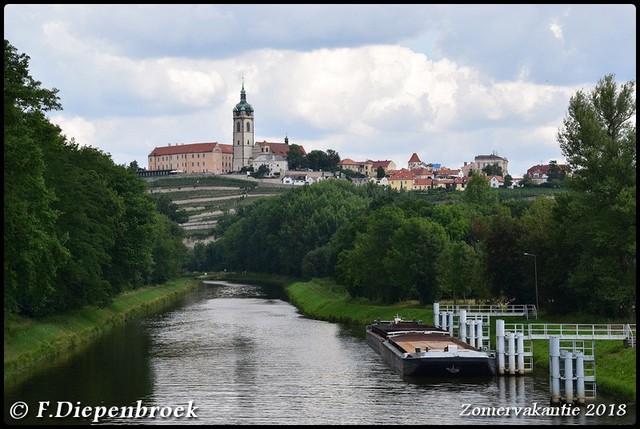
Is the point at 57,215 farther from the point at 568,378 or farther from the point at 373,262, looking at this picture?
the point at 373,262

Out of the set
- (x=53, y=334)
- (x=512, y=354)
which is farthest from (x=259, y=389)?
(x=53, y=334)

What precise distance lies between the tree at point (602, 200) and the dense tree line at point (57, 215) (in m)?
32.1

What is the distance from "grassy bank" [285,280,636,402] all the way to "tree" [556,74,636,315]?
209 inches

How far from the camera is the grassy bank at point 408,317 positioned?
149ft

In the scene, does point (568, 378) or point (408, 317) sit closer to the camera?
point (568, 378)

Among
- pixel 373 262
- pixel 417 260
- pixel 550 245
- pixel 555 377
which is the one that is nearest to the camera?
pixel 555 377

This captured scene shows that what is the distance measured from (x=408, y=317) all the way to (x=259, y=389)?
129ft

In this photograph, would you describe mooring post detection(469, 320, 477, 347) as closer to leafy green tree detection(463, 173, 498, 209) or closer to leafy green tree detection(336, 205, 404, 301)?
leafy green tree detection(336, 205, 404, 301)

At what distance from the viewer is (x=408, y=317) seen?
86.4 meters

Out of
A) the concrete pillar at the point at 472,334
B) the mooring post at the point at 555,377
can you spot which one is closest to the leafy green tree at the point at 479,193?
the concrete pillar at the point at 472,334

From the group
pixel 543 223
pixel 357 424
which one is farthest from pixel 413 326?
pixel 357 424

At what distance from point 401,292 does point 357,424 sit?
56.2 meters

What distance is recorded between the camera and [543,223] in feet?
255

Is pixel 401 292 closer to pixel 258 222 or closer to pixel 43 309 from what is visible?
pixel 43 309
